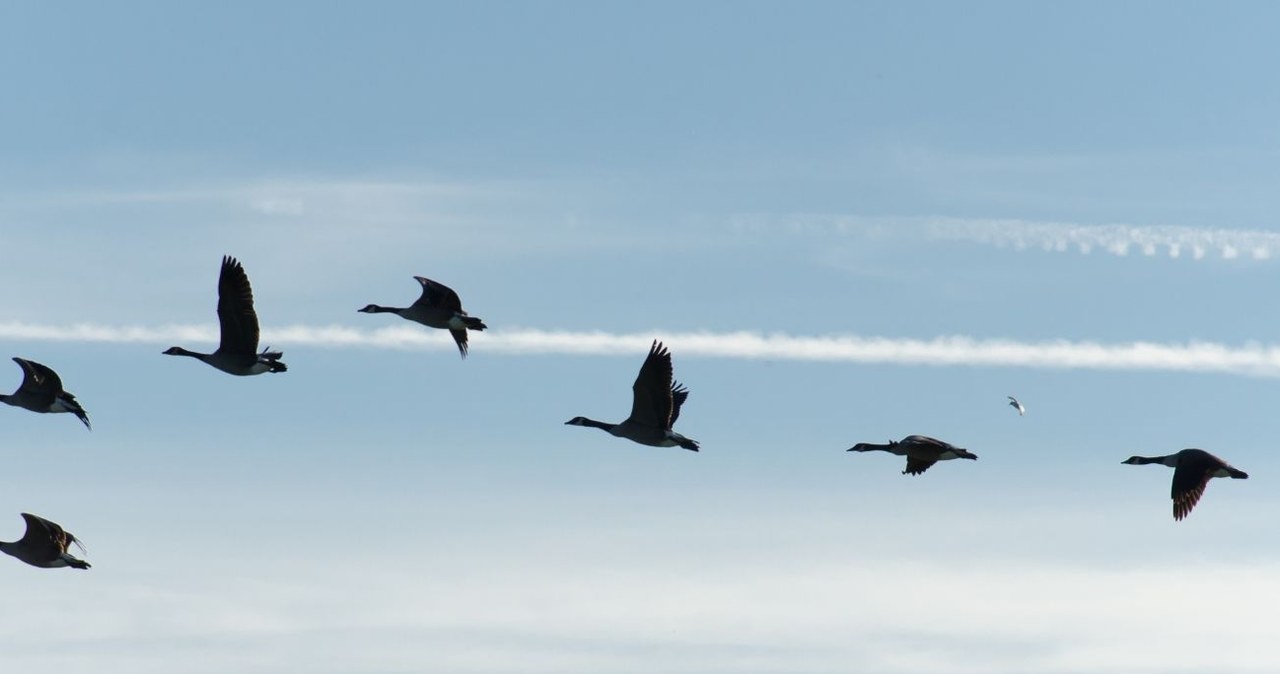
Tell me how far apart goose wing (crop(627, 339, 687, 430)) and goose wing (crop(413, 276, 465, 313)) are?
584 centimetres

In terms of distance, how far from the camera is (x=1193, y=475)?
60812 millimetres

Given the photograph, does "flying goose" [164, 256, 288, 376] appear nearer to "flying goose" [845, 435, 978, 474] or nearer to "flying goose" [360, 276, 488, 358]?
"flying goose" [360, 276, 488, 358]

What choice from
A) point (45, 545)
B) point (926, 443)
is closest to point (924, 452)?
point (926, 443)

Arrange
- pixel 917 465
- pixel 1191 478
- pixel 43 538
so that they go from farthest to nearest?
pixel 917 465 < pixel 1191 478 < pixel 43 538

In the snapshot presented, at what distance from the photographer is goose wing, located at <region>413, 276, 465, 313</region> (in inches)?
2391

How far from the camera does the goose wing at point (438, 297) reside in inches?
2391

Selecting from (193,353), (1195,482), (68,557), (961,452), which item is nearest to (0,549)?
(68,557)

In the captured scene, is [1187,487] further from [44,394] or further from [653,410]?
[44,394]

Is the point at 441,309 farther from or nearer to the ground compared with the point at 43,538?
farther from the ground

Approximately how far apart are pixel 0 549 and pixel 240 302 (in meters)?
9.97

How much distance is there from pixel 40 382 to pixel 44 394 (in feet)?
1.63

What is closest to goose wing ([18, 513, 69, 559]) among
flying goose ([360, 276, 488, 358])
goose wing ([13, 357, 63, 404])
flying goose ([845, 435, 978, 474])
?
goose wing ([13, 357, 63, 404])

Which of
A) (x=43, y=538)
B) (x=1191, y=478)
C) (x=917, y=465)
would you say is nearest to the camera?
(x=43, y=538)

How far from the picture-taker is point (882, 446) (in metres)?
69.1
